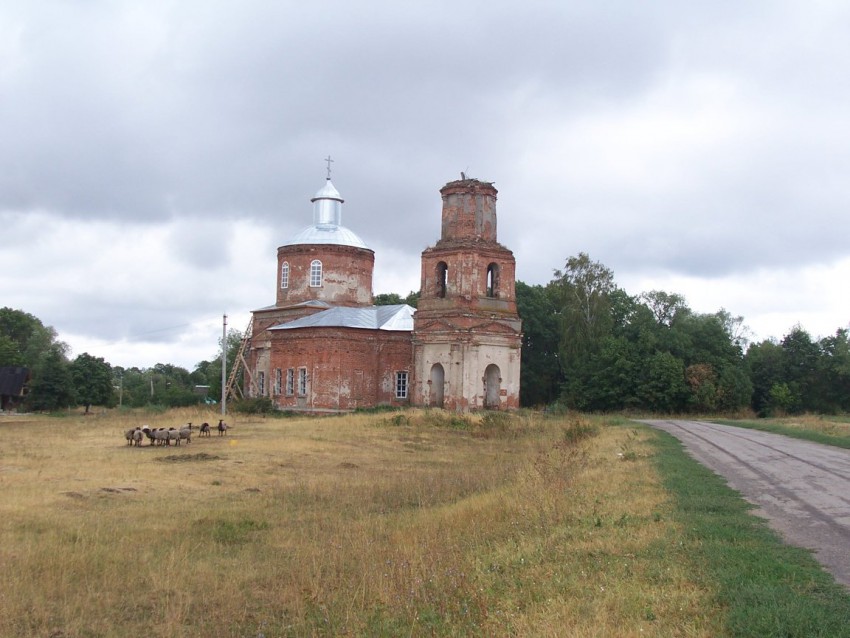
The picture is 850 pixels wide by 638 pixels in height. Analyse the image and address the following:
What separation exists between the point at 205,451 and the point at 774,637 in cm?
2106

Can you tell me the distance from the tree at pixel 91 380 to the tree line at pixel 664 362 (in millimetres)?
31135

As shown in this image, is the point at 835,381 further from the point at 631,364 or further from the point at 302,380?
the point at 302,380

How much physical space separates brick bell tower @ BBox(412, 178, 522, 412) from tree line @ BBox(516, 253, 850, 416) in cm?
1100

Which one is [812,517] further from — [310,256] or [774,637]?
[310,256]

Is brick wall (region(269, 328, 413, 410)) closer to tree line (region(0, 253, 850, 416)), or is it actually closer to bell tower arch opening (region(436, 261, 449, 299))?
bell tower arch opening (region(436, 261, 449, 299))

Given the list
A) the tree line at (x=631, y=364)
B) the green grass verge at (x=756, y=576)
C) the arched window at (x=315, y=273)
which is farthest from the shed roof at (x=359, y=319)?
the green grass verge at (x=756, y=576)

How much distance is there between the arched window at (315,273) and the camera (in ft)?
165

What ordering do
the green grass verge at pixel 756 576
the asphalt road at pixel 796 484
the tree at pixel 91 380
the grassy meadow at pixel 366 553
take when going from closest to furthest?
the green grass verge at pixel 756 576
the grassy meadow at pixel 366 553
the asphalt road at pixel 796 484
the tree at pixel 91 380

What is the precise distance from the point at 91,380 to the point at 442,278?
96.1 feet

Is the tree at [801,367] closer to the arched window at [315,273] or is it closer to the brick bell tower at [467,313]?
the brick bell tower at [467,313]

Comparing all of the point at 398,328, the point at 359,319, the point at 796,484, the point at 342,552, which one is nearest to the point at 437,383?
the point at 398,328

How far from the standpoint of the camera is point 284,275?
169 feet

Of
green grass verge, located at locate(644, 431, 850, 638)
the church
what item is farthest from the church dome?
green grass verge, located at locate(644, 431, 850, 638)

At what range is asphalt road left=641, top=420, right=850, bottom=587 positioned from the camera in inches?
337
